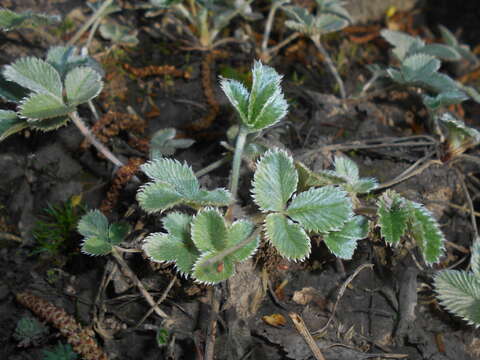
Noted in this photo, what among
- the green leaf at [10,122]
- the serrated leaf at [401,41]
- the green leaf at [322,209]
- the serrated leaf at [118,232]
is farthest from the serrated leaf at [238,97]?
the serrated leaf at [401,41]

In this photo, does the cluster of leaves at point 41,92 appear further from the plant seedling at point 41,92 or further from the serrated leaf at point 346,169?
the serrated leaf at point 346,169

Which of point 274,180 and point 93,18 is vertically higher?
point 93,18

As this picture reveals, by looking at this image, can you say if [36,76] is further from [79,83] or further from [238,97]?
[238,97]

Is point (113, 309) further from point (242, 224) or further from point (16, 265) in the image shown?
point (242, 224)

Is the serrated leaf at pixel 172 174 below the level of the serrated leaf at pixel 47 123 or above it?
below

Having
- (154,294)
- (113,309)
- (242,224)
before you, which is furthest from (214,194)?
(113,309)

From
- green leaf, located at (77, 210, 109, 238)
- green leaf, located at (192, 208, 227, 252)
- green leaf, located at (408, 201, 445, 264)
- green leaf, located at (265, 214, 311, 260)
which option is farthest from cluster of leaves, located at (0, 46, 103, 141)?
green leaf, located at (408, 201, 445, 264)

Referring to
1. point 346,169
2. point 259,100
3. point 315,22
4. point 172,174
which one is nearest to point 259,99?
point 259,100
